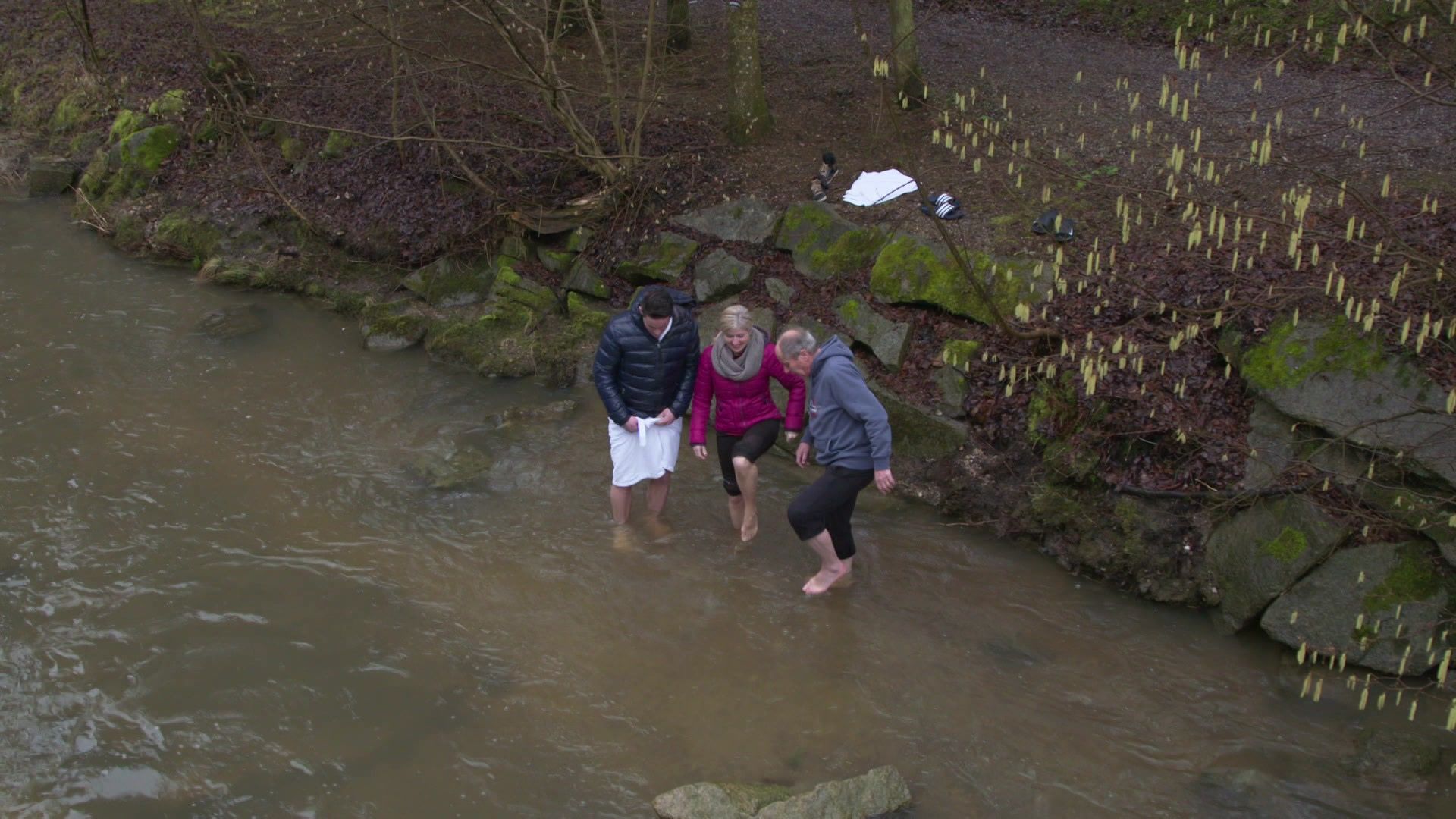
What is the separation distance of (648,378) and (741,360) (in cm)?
68

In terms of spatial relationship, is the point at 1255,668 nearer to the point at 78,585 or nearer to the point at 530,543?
the point at 530,543

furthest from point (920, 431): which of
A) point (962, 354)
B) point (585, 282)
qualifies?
point (585, 282)

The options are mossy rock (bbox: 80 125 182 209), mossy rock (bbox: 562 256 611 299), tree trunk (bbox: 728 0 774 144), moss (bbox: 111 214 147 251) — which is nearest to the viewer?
mossy rock (bbox: 562 256 611 299)

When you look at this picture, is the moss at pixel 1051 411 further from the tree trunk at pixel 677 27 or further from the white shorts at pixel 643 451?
the tree trunk at pixel 677 27

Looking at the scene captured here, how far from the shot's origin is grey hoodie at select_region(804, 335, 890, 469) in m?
6.55

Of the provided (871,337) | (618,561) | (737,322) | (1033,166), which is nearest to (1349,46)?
(1033,166)

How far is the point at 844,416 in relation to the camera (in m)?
6.70

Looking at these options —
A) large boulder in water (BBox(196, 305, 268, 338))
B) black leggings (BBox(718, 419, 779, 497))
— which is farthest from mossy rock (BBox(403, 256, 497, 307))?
black leggings (BBox(718, 419, 779, 497))

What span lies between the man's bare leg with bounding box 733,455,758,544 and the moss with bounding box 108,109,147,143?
1183 cm

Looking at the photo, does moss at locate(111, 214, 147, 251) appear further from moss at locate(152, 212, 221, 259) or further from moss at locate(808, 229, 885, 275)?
moss at locate(808, 229, 885, 275)

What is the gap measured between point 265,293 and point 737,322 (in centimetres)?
768

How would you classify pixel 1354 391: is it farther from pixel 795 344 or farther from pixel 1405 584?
pixel 795 344

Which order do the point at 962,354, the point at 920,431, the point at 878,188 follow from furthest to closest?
the point at 878,188 < the point at 962,354 < the point at 920,431

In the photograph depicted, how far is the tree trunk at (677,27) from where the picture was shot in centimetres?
1438
